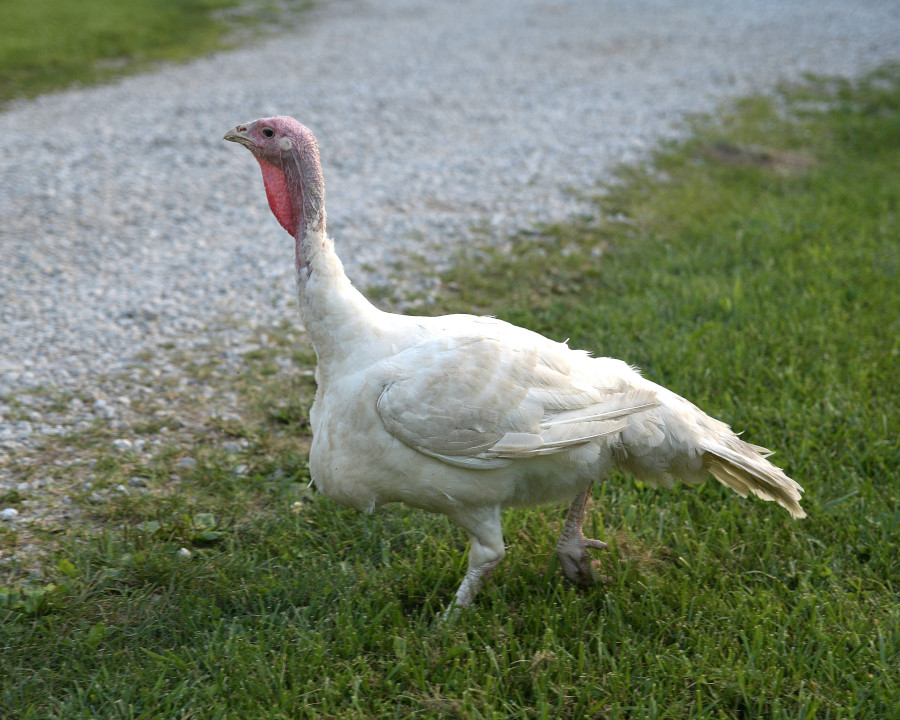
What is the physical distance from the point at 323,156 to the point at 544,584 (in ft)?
22.4

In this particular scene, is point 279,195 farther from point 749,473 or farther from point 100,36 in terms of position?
point 100,36

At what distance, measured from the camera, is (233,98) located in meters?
11.1


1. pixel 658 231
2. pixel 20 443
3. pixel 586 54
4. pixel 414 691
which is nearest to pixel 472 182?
pixel 658 231

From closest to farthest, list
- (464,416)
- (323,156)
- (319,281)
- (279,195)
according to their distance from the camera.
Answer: (464,416) < (319,281) < (279,195) < (323,156)

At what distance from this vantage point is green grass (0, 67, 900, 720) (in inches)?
119

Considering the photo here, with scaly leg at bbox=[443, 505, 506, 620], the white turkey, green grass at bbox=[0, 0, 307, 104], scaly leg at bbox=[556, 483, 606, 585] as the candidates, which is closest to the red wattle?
the white turkey

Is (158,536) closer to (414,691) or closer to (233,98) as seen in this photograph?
(414,691)

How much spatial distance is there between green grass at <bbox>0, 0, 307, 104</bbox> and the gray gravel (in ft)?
2.69

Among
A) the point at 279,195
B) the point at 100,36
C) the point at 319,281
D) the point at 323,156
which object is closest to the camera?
the point at 319,281

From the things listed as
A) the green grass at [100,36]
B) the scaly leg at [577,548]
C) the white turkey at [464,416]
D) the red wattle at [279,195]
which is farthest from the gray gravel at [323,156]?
the scaly leg at [577,548]

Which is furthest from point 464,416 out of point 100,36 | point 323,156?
point 100,36

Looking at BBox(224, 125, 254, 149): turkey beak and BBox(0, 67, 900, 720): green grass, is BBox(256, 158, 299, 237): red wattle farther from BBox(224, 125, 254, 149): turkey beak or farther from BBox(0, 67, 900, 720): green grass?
BBox(0, 67, 900, 720): green grass

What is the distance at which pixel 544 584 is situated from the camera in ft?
12.0

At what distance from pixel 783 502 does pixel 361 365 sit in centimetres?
196
